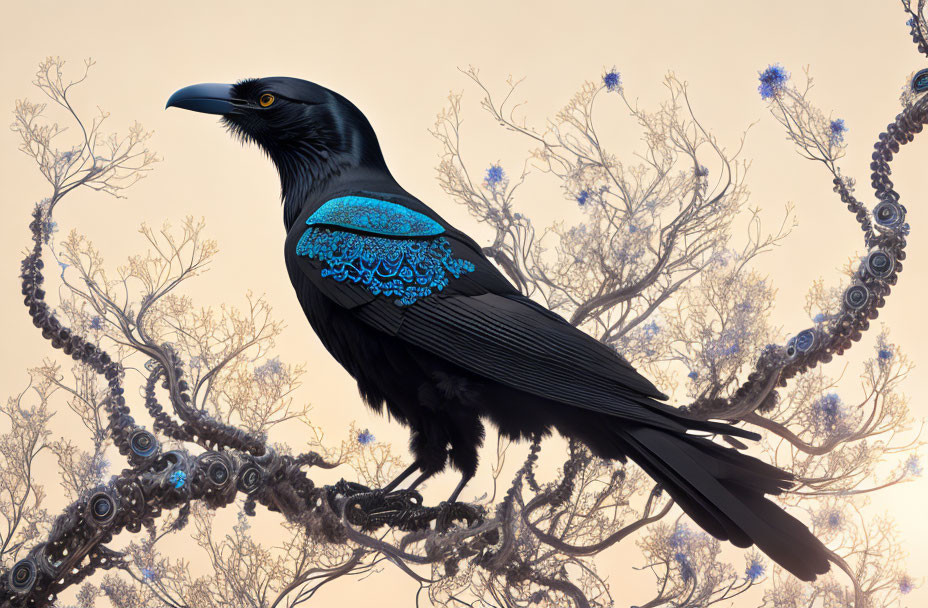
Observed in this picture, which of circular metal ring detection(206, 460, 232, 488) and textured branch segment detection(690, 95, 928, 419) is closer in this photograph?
circular metal ring detection(206, 460, 232, 488)

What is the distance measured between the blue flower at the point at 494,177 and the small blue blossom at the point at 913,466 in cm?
153

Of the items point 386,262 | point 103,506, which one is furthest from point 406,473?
point 103,506

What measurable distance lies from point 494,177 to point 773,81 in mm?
932

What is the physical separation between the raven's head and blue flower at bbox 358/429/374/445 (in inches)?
27.9

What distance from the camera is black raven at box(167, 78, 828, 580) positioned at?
1.68 metres

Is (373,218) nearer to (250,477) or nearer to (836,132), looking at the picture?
(250,477)

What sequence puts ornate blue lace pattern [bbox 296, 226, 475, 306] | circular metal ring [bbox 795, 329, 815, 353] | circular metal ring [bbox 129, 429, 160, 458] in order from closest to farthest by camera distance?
ornate blue lace pattern [bbox 296, 226, 475, 306] < circular metal ring [bbox 129, 429, 160, 458] < circular metal ring [bbox 795, 329, 815, 353]

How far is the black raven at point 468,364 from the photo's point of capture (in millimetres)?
1683

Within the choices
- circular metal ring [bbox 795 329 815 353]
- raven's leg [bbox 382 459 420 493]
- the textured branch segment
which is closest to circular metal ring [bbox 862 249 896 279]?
the textured branch segment

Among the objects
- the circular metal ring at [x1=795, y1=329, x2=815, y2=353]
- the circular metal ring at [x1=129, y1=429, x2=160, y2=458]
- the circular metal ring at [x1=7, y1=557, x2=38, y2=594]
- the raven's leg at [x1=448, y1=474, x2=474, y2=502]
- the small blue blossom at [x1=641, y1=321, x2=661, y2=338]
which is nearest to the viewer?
the raven's leg at [x1=448, y1=474, x2=474, y2=502]

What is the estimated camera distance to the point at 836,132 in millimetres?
2695

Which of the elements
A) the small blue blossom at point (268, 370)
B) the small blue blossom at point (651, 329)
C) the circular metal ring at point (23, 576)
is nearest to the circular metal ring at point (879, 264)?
the small blue blossom at point (651, 329)

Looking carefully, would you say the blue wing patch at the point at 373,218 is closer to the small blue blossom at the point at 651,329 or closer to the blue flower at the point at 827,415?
the small blue blossom at the point at 651,329

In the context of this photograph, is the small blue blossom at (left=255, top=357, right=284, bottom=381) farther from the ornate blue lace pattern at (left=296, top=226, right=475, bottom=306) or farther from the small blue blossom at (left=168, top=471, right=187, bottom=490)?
the ornate blue lace pattern at (left=296, top=226, right=475, bottom=306)
